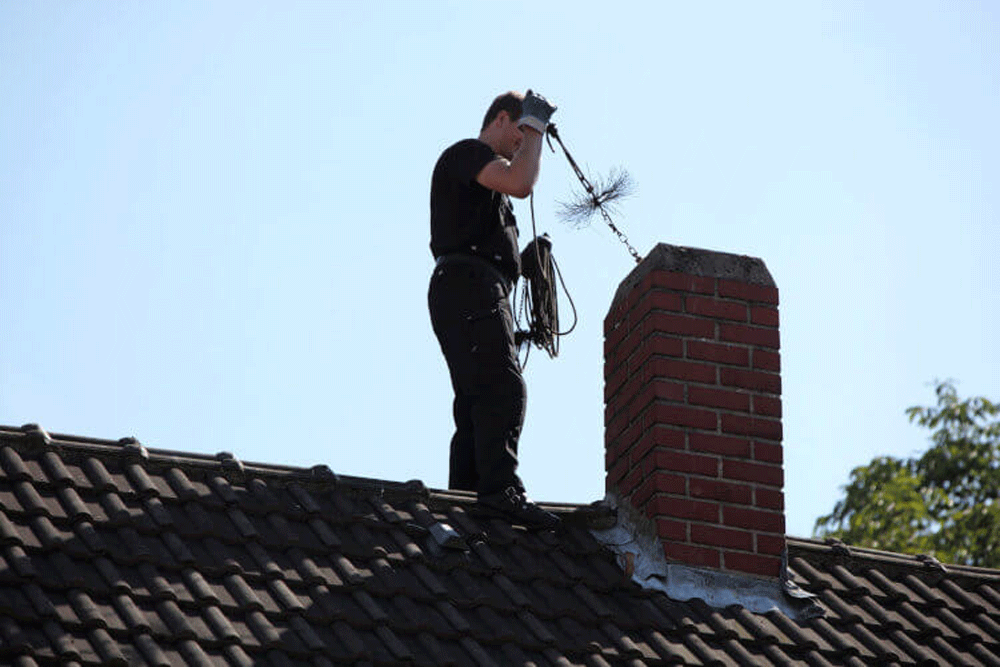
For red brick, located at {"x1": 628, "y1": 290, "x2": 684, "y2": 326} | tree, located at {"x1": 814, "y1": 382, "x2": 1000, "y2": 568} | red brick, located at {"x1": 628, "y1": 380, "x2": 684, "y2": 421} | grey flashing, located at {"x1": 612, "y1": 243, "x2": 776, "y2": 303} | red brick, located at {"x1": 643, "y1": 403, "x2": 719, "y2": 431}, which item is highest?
tree, located at {"x1": 814, "y1": 382, "x2": 1000, "y2": 568}

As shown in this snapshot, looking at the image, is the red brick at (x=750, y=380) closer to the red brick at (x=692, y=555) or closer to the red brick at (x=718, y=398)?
the red brick at (x=718, y=398)

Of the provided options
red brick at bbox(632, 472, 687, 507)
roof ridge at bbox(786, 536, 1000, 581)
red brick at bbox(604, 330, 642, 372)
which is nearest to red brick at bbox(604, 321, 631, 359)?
red brick at bbox(604, 330, 642, 372)

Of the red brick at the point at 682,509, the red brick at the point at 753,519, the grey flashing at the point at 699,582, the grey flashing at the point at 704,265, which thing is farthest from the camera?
the grey flashing at the point at 704,265

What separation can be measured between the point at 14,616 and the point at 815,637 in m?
3.18

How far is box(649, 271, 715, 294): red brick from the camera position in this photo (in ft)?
24.8

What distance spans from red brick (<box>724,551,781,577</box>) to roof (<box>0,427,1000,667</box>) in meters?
0.21

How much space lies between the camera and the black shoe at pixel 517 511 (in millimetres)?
7215

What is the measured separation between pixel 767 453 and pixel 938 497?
45.3ft

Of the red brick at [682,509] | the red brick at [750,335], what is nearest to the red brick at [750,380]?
the red brick at [750,335]

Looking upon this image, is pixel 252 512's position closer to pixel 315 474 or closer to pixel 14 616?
pixel 315 474

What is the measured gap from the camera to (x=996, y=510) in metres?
19.7

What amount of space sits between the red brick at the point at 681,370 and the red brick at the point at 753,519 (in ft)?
1.88

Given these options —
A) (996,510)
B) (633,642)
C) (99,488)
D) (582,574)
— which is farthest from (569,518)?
(996,510)

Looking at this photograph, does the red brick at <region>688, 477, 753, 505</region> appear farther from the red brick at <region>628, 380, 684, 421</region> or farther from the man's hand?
the man's hand
